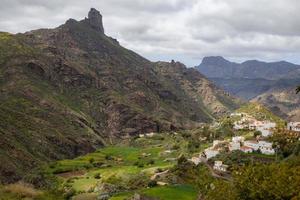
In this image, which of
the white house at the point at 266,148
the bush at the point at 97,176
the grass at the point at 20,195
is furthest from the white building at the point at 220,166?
the grass at the point at 20,195

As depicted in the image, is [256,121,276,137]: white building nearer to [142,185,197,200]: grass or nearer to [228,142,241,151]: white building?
[228,142,241,151]: white building

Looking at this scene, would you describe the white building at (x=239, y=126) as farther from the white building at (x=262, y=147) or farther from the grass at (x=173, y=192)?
the grass at (x=173, y=192)

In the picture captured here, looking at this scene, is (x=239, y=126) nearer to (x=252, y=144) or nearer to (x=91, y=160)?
(x=252, y=144)

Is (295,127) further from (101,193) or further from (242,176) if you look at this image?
(242,176)

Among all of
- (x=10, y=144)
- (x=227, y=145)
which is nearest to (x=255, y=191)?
(x=227, y=145)

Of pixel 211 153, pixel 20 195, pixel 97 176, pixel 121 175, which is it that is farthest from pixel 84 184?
pixel 20 195

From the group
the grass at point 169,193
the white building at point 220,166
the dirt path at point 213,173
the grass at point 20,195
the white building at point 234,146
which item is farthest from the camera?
the white building at point 234,146

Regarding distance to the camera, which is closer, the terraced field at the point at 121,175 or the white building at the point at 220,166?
the terraced field at the point at 121,175

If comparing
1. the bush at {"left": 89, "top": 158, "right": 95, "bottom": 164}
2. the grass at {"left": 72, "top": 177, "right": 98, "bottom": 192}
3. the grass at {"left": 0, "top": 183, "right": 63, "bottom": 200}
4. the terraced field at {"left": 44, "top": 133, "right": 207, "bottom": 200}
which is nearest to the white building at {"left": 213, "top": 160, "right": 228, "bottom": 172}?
the terraced field at {"left": 44, "top": 133, "right": 207, "bottom": 200}

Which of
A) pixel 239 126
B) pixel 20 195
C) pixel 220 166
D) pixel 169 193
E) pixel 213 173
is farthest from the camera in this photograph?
pixel 239 126

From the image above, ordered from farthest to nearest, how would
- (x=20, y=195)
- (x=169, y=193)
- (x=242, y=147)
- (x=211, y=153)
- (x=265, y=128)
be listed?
(x=265, y=128)
(x=211, y=153)
(x=242, y=147)
(x=169, y=193)
(x=20, y=195)

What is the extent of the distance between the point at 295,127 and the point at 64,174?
76.4 meters

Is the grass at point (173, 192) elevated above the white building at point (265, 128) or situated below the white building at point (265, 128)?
below

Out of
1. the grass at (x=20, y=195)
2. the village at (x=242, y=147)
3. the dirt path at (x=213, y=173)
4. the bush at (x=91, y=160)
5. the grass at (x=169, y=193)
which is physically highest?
the grass at (x=20, y=195)
